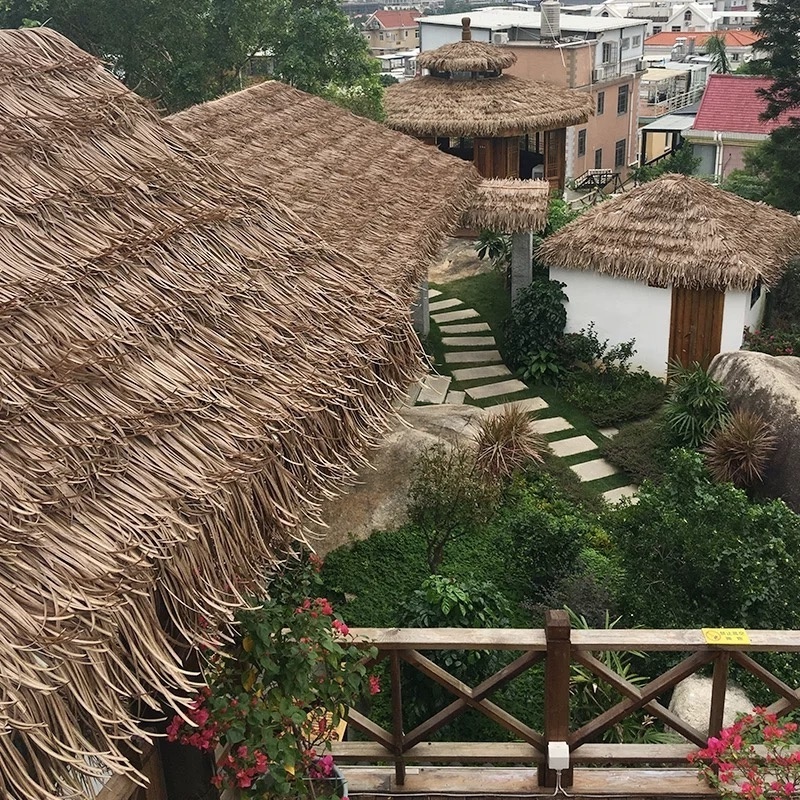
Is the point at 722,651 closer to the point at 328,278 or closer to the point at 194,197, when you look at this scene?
the point at 328,278

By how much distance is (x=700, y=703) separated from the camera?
20.2ft

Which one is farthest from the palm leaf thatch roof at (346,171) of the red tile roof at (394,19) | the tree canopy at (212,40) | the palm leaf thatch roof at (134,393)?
the red tile roof at (394,19)

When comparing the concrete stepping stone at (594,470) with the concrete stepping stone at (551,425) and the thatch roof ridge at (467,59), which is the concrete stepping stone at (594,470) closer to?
the concrete stepping stone at (551,425)

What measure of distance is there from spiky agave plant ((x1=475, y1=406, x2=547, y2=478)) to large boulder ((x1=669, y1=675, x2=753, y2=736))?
4.31 m

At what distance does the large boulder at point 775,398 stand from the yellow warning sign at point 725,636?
580 centimetres

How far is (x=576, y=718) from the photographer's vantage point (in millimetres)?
6402

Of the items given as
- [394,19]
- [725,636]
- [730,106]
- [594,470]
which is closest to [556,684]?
[725,636]

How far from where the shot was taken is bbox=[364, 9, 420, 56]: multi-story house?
98.6 m

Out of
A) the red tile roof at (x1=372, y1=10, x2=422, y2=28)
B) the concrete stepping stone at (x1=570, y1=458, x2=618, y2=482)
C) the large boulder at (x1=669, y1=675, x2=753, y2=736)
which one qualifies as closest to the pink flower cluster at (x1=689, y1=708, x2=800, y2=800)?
the large boulder at (x1=669, y1=675, x2=753, y2=736)

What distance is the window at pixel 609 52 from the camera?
120 feet

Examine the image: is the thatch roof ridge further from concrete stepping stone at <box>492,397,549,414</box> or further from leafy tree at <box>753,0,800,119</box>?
concrete stepping stone at <box>492,397,549,414</box>

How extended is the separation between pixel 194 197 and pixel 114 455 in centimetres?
220

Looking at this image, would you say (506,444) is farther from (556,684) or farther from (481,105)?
(481,105)

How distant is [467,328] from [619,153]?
26314mm
